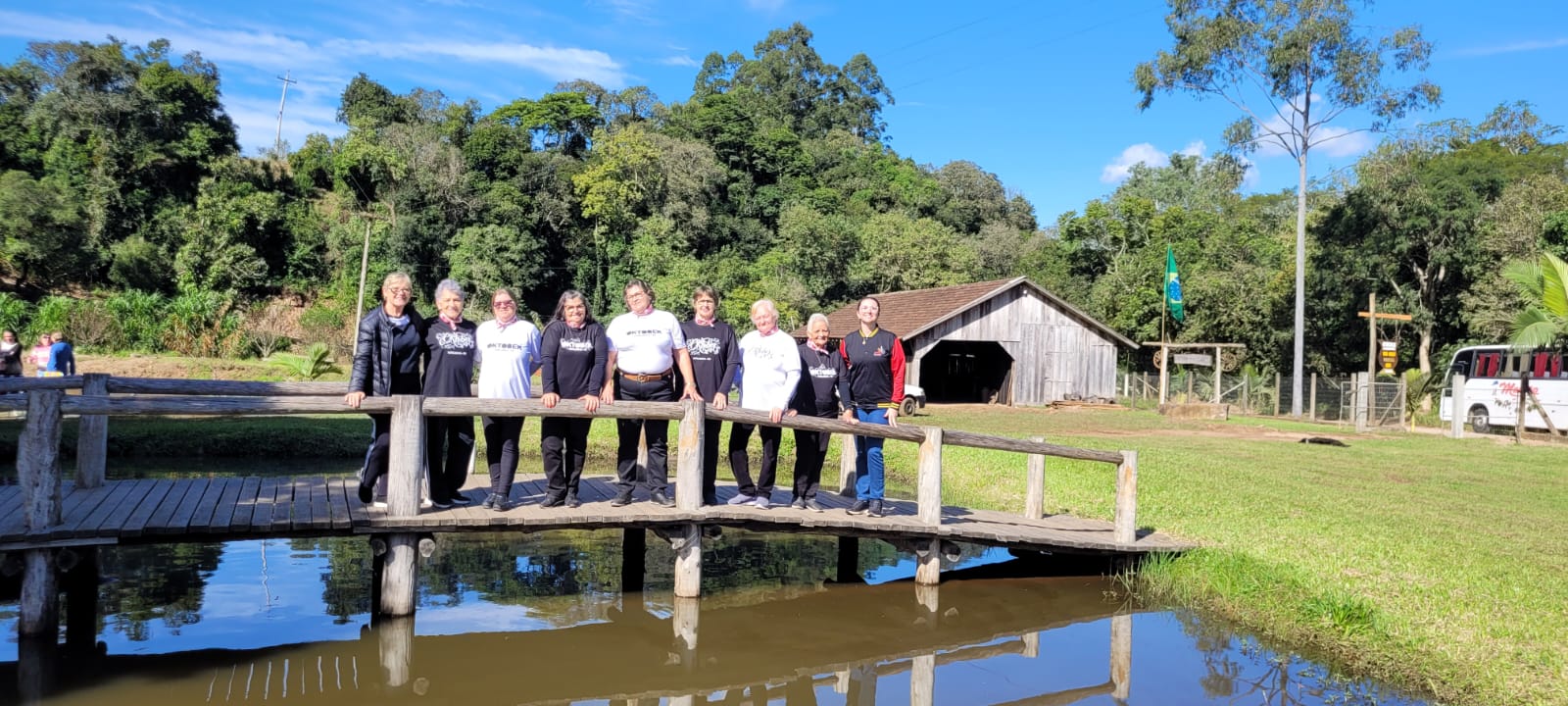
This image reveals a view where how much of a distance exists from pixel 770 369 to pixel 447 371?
238 centimetres

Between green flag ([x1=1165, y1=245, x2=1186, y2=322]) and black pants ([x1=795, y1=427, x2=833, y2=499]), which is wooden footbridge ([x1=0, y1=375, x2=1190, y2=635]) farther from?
green flag ([x1=1165, y1=245, x2=1186, y2=322])

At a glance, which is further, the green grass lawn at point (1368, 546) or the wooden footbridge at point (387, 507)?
the green grass lawn at point (1368, 546)

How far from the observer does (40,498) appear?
6.27 m

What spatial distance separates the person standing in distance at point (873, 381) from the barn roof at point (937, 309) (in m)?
21.9

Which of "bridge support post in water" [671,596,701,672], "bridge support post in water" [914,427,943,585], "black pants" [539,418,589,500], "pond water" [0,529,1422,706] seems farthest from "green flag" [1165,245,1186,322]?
"black pants" [539,418,589,500]

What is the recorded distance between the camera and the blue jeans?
A: 342 inches

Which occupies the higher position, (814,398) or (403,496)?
(814,398)

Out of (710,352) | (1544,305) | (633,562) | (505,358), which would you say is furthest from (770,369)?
(1544,305)

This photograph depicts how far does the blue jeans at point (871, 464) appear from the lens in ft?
28.5

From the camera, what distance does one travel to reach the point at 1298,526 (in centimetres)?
1024

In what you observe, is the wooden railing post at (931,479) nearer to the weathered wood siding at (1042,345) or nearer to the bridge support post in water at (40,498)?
the bridge support post in water at (40,498)

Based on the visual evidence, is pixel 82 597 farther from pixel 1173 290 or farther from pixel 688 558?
pixel 1173 290

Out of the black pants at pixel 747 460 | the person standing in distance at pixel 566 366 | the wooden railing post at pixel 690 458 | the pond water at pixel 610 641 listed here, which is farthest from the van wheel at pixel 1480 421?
the person standing in distance at pixel 566 366

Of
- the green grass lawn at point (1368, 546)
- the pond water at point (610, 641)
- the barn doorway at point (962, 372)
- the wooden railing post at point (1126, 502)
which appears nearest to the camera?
the pond water at point (610, 641)
